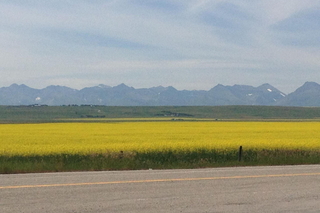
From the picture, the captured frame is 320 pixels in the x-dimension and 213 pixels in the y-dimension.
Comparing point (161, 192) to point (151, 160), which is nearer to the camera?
point (161, 192)

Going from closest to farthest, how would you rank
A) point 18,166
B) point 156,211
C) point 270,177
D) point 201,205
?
point 156,211 → point 201,205 → point 270,177 → point 18,166

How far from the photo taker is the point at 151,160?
21891 millimetres

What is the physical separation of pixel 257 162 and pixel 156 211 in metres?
12.8

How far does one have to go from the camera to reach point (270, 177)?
15367 mm

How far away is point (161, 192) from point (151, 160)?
31.8ft

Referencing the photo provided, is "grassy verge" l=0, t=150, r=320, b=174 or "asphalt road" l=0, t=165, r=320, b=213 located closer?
"asphalt road" l=0, t=165, r=320, b=213

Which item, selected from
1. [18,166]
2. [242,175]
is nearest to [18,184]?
[18,166]

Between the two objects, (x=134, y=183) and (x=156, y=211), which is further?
(x=134, y=183)

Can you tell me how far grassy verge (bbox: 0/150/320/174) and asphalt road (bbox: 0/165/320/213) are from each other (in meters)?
2.82

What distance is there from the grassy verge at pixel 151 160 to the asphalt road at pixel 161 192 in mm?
2820

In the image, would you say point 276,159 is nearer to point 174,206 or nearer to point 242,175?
point 242,175

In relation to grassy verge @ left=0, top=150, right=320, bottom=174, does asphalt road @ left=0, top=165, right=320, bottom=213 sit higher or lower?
higher

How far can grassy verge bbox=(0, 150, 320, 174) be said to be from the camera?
60.7ft

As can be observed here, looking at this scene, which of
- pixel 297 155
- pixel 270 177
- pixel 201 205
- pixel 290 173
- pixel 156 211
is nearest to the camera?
pixel 156 211
